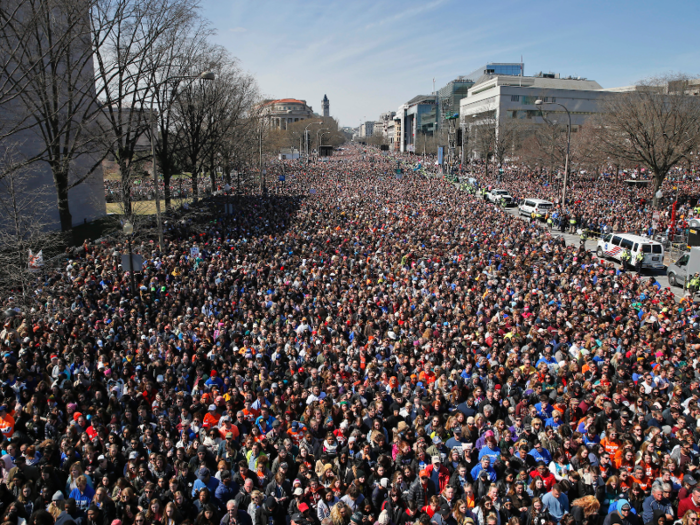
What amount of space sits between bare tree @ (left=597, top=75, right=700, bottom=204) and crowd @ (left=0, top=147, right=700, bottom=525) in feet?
88.1

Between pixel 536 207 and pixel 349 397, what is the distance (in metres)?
29.8

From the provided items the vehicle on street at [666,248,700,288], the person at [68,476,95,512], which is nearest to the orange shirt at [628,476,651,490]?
the person at [68,476,95,512]

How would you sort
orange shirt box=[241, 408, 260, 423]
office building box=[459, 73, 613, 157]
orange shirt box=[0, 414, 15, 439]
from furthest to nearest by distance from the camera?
office building box=[459, 73, 613, 157], orange shirt box=[0, 414, 15, 439], orange shirt box=[241, 408, 260, 423]

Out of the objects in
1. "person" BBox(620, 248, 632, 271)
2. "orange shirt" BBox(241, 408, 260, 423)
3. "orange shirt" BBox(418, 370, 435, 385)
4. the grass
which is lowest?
"orange shirt" BBox(241, 408, 260, 423)

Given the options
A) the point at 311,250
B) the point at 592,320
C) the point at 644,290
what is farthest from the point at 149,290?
the point at 644,290

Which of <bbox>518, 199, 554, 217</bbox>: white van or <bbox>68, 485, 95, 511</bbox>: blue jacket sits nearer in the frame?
<bbox>68, 485, 95, 511</bbox>: blue jacket

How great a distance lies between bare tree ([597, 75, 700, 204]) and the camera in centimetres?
3662

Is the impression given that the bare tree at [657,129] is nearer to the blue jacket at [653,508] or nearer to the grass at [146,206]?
the grass at [146,206]

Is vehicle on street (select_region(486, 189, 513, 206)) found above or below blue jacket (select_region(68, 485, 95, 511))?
above

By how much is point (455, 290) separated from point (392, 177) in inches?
1658

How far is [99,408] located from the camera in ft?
24.9

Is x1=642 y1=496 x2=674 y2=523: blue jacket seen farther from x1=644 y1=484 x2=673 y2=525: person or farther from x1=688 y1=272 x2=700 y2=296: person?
x1=688 y1=272 x2=700 y2=296: person

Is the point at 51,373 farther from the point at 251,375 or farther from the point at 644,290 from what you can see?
the point at 644,290

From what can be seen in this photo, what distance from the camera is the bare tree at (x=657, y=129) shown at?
3662 centimetres
